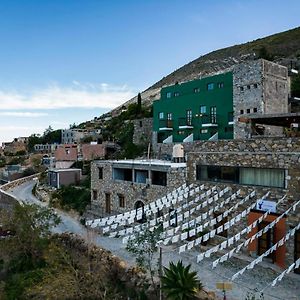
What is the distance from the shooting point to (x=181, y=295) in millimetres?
10680

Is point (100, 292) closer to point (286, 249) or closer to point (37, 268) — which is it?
point (37, 268)

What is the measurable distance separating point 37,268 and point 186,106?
22933 millimetres

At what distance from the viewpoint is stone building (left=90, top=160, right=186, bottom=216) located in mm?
19766

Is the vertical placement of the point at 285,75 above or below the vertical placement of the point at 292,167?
above

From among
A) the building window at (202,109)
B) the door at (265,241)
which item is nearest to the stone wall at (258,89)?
the building window at (202,109)

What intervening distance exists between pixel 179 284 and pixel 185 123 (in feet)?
86.4

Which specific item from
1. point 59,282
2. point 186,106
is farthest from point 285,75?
point 59,282

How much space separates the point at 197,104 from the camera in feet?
114

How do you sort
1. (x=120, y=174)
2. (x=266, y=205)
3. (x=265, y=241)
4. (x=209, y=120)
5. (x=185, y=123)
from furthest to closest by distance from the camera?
1. (x=185, y=123)
2. (x=209, y=120)
3. (x=120, y=174)
4. (x=265, y=241)
5. (x=266, y=205)

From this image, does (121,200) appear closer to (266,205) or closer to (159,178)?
(159,178)

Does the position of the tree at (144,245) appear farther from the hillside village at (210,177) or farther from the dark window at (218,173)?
the dark window at (218,173)

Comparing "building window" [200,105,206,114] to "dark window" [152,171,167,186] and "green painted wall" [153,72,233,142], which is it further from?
"dark window" [152,171,167,186]

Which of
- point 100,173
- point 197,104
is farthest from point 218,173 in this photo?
point 197,104

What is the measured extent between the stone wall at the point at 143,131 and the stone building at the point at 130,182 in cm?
1700
